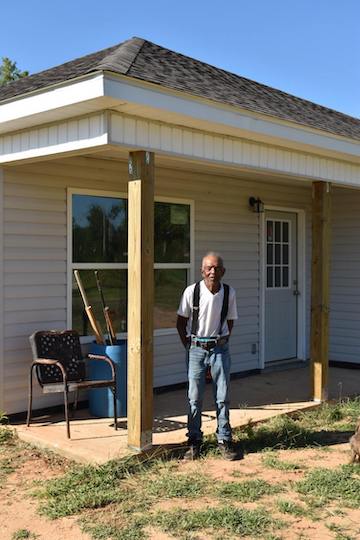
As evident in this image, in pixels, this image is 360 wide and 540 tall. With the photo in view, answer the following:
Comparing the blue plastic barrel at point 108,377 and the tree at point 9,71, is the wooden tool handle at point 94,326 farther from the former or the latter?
the tree at point 9,71

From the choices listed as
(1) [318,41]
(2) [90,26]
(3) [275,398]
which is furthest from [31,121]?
(1) [318,41]

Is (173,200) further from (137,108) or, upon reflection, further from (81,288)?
(137,108)

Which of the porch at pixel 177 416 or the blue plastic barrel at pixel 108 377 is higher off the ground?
the blue plastic barrel at pixel 108 377

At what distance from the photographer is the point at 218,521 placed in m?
4.01

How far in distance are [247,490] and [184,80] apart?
3434 millimetres

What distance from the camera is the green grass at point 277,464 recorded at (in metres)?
5.04

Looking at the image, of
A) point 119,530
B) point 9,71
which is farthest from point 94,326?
point 9,71

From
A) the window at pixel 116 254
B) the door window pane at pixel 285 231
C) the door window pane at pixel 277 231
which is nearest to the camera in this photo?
the window at pixel 116 254

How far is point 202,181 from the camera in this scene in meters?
8.02

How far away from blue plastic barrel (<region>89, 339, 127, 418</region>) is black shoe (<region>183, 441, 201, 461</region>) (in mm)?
1068

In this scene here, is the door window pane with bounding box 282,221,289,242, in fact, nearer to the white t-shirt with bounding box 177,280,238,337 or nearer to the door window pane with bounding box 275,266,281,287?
the door window pane with bounding box 275,266,281,287

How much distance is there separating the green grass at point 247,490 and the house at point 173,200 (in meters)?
1.65

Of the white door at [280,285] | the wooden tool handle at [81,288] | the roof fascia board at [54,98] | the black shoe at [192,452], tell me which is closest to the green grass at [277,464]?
the black shoe at [192,452]

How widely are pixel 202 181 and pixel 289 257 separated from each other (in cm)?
230
